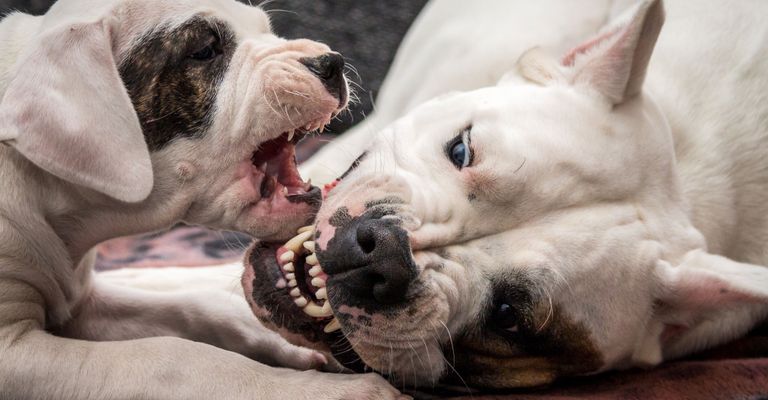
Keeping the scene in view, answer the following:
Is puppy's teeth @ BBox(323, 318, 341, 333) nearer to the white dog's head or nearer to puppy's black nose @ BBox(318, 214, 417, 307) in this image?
puppy's black nose @ BBox(318, 214, 417, 307)

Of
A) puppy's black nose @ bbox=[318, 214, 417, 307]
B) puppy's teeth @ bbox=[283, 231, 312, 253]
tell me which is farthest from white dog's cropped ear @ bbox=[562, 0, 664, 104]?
puppy's teeth @ bbox=[283, 231, 312, 253]

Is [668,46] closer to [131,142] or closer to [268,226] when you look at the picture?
[268,226]

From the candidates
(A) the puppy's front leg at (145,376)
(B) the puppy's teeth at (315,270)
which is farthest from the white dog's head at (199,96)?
(A) the puppy's front leg at (145,376)

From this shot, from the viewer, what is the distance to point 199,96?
8.52ft

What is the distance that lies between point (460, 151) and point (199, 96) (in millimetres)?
799

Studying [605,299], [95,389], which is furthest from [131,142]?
[605,299]

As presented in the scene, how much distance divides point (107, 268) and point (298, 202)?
1622 millimetres

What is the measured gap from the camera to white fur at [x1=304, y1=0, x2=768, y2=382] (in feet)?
7.97

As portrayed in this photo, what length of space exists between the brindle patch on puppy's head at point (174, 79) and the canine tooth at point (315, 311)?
614 millimetres

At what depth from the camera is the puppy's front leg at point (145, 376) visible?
2.34 m

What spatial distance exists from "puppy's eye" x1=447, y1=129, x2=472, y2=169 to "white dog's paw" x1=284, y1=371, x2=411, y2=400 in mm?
671

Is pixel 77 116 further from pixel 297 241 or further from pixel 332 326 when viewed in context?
pixel 332 326

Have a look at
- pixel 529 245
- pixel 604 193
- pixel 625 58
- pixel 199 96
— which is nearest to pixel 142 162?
pixel 199 96

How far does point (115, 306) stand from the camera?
316cm
